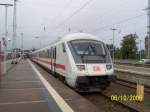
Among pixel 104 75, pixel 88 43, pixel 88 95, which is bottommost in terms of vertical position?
pixel 88 95

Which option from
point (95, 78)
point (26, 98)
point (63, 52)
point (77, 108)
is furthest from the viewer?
point (63, 52)

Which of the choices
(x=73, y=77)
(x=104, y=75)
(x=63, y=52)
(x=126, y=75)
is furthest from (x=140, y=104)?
(x=126, y=75)

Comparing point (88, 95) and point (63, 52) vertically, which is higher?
point (63, 52)

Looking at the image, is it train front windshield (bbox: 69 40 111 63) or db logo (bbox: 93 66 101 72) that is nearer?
db logo (bbox: 93 66 101 72)

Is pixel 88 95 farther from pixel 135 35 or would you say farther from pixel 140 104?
pixel 135 35

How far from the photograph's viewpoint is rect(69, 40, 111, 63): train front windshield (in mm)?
16000

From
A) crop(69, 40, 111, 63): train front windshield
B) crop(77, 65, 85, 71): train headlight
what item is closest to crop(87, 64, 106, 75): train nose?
crop(77, 65, 85, 71): train headlight

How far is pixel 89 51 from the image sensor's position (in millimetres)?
A: 16531

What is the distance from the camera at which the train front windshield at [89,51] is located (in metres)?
16.0

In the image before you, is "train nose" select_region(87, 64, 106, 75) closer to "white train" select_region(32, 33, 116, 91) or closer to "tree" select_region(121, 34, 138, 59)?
"white train" select_region(32, 33, 116, 91)

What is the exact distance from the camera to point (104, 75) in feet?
50.7

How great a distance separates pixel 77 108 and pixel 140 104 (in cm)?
396

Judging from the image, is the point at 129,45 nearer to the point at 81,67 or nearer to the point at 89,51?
the point at 89,51

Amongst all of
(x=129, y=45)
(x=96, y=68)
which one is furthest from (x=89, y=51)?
(x=129, y=45)
